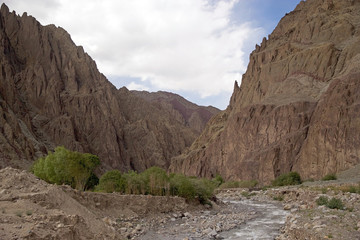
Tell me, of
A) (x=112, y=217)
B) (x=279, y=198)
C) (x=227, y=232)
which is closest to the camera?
(x=227, y=232)

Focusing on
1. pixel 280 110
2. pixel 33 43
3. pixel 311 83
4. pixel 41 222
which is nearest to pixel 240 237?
pixel 41 222

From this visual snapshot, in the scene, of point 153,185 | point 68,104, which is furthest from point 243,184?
point 68,104

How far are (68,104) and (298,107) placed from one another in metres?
83.8

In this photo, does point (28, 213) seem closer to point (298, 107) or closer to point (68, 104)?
point (298, 107)

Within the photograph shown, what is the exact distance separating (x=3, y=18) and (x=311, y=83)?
111634 millimetres

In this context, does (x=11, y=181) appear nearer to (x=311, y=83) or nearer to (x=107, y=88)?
(x=311, y=83)

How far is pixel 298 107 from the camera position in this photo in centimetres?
7956

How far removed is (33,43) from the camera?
420ft

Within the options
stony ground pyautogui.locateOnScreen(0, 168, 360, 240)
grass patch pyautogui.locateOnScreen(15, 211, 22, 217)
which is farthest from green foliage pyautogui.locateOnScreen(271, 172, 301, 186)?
grass patch pyautogui.locateOnScreen(15, 211, 22, 217)

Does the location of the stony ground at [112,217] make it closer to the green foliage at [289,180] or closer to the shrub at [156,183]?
the shrub at [156,183]

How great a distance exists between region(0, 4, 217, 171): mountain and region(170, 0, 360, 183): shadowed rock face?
3249 centimetres

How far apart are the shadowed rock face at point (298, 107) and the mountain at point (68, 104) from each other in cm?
3249

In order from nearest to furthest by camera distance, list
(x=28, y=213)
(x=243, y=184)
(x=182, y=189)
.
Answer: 1. (x=28, y=213)
2. (x=182, y=189)
3. (x=243, y=184)

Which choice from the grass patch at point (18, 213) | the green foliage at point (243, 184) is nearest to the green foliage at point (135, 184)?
the grass patch at point (18, 213)
